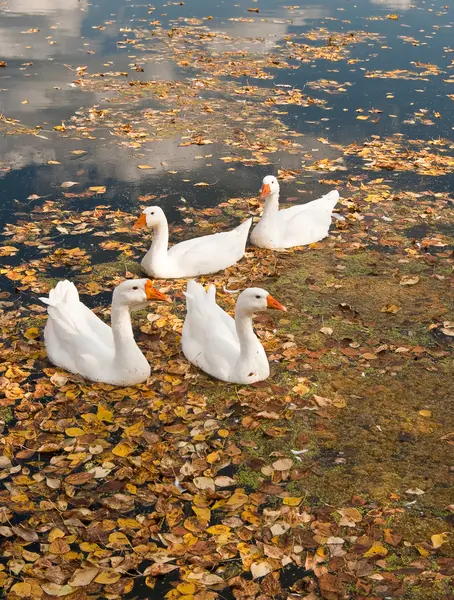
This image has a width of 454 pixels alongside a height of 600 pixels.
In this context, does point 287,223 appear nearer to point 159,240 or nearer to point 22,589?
point 159,240

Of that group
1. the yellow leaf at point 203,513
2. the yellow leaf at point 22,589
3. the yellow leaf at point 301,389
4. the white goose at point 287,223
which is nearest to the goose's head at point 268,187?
the white goose at point 287,223

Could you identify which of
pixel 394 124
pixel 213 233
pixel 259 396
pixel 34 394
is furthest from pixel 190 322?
pixel 394 124

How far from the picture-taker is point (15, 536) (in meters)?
4.82

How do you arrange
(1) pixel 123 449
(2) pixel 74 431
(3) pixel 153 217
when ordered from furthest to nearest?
(3) pixel 153 217 → (2) pixel 74 431 → (1) pixel 123 449

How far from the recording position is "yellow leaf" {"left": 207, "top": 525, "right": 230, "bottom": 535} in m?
4.84

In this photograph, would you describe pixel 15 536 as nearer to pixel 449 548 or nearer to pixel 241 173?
pixel 449 548

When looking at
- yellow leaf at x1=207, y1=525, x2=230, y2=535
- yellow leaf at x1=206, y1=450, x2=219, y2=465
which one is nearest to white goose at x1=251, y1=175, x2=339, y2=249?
yellow leaf at x1=206, y1=450, x2=219, y2=465

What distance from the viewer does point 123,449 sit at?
18.3ft

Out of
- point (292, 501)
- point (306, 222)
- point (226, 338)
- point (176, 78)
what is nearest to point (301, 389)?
point (226, 338)

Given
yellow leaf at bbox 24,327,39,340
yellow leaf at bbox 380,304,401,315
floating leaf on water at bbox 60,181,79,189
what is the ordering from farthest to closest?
floating leaf on water at bbox 60,181,79,189 → yellow leaf at bbox 380,304,401,315 → yellow leaf at bbox 24,327,39,340

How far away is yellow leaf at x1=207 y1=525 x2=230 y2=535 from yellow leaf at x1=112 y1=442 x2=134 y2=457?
3.19 feet

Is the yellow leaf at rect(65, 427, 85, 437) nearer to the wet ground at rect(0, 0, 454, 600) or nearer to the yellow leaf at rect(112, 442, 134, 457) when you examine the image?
the wet ground at rect(0, 0, 454, 600)

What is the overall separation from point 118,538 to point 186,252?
3902 mm

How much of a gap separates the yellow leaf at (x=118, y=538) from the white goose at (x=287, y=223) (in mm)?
4650
